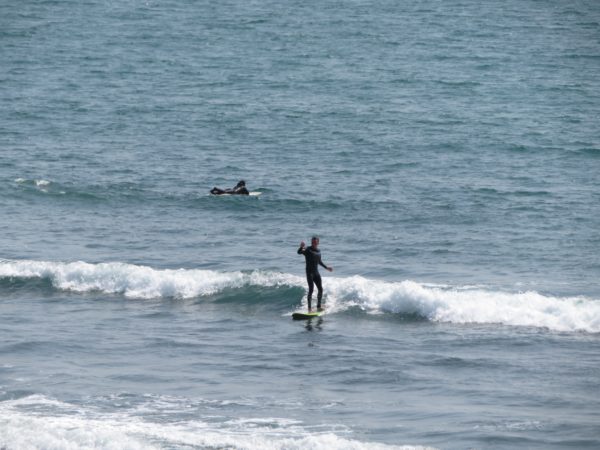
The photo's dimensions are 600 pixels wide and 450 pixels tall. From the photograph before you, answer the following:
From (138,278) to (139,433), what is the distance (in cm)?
1074

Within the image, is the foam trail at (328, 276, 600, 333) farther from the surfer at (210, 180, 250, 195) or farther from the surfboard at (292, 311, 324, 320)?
the surfer at (210, 180, 250, 195)

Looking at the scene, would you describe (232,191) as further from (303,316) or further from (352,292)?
(303,316)

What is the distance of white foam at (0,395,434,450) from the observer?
16094mm

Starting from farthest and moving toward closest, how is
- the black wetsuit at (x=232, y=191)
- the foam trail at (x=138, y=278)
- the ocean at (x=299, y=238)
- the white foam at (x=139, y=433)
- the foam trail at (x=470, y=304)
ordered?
1. the black wetsuit at (x=232, y=191)
2. the foam trail at (x=138, y=278)
3. the foam trail at (x=470, y=304)
4. the ocean at (x=299, y=238)
5. the white foam at (x=139, y=433)

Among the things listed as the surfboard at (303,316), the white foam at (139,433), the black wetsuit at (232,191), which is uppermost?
the black wetsuit at (232,191)

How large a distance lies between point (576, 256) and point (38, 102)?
34102mm

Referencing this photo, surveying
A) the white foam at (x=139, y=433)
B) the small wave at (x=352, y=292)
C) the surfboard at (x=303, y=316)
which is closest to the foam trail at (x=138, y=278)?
the small wave at (x=352, y=292)

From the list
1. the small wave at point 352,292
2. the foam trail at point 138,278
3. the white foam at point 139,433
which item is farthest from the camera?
the foam trail at point 138,278

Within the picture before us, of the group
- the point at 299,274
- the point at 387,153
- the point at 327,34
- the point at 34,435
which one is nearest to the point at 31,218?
the point at 299,274

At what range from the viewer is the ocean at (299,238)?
58.3ft

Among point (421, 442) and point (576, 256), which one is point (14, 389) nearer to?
point (421, 442)

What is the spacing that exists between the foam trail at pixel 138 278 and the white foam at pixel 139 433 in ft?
30.0

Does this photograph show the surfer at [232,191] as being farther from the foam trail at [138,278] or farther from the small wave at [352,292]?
the foam trail at [138,278]

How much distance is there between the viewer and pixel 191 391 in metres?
18.7
